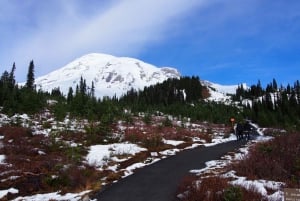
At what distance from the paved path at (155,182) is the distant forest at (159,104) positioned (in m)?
10.7

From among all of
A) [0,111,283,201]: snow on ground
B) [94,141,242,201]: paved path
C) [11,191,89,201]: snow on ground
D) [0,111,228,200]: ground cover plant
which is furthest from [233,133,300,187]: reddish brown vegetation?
[11,191,89,201]: snow on ground

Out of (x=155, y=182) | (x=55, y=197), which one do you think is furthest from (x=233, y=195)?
(x=55, y=197)

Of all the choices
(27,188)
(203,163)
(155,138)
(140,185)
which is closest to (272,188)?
(140,185)

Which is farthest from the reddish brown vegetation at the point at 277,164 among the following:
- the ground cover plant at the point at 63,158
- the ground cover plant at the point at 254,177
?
the ground cover plant at the point at 63,158

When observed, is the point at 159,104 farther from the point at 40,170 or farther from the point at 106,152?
the point at 40,170

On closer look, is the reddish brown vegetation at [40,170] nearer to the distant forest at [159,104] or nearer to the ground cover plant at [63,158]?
the ground cover plant at [63,158]

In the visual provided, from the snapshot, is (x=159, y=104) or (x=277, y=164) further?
(x=159, y=104)

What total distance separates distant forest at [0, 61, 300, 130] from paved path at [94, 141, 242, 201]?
10681mm

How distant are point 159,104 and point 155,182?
108788mm

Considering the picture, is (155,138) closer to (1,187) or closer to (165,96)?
(1,187)

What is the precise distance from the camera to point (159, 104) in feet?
401

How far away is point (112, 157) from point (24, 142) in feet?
22.1

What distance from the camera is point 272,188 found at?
10.3m

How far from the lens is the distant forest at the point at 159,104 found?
1494 inches
